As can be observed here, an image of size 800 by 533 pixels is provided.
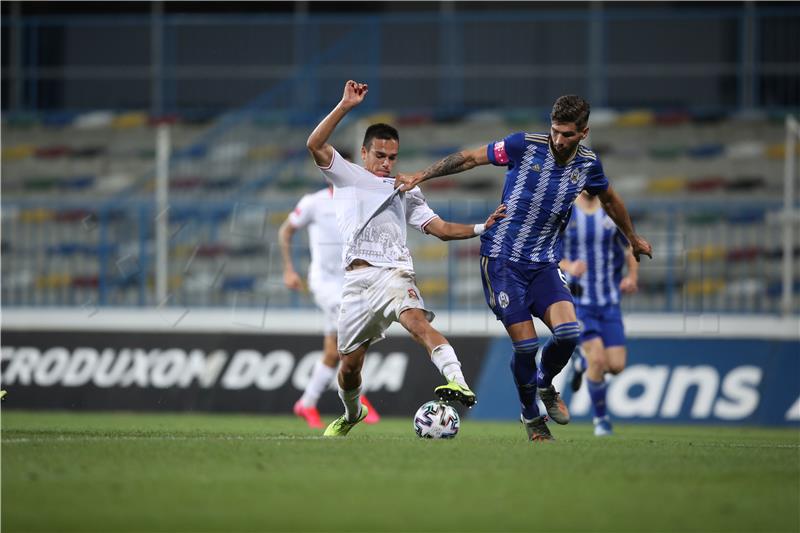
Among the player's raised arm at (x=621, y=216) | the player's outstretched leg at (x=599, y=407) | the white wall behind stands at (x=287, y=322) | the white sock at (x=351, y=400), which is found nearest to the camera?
the player's raised arm at (x=621, y=216)

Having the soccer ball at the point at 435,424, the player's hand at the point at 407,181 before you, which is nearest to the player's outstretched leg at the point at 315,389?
the soccer ball at the point at 435,424

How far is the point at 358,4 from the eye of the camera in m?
25.4

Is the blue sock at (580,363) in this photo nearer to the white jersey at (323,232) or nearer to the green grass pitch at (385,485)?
the white jersey at (323,232)

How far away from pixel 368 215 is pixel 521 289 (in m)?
1.19

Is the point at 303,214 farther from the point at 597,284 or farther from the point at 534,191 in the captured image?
the point at 534,191

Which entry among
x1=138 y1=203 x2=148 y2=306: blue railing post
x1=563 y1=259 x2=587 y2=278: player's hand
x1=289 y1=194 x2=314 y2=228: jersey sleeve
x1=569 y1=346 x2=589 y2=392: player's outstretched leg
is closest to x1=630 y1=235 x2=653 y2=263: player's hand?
x1=563 y1=259 x2=587 y2=278: player's hand

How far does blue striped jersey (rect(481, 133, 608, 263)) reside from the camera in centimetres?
912

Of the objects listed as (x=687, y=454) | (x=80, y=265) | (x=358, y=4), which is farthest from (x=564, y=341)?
(x=358, y=4)

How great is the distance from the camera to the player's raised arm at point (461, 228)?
910cm

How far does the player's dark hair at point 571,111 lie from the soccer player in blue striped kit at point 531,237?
0.23ft

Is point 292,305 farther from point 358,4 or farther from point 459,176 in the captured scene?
point 358,4

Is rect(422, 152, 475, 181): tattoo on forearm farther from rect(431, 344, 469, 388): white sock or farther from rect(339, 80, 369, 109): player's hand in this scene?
rect(431, 344, 469, 388): white sock

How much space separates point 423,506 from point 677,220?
11.1m

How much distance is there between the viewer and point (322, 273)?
532 inches
